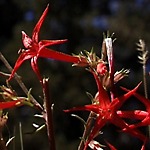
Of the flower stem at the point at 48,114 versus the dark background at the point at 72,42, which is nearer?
the flower stem at the point at 48,114

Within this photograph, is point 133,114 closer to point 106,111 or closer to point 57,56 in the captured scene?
point 106,111

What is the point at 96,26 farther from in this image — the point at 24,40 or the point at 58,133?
the point at 24,40

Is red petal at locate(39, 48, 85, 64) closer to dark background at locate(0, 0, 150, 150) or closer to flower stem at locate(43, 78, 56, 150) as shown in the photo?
flower stem at locate(43, 78, 56, 150)

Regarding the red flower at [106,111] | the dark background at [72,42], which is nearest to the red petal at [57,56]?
the red flower at [106,111]

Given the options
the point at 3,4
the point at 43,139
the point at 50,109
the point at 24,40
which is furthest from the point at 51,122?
the point at 3,4

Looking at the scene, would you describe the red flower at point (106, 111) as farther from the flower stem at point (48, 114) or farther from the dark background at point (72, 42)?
the dark background at point (72, 42)

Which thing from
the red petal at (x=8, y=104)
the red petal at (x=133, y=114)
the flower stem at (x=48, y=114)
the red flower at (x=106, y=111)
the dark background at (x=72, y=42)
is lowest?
the dark background at (x=72, y=42)

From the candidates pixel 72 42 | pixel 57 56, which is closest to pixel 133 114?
pixel 57 56

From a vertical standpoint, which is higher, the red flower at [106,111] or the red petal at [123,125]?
the red flower at [106,111]
